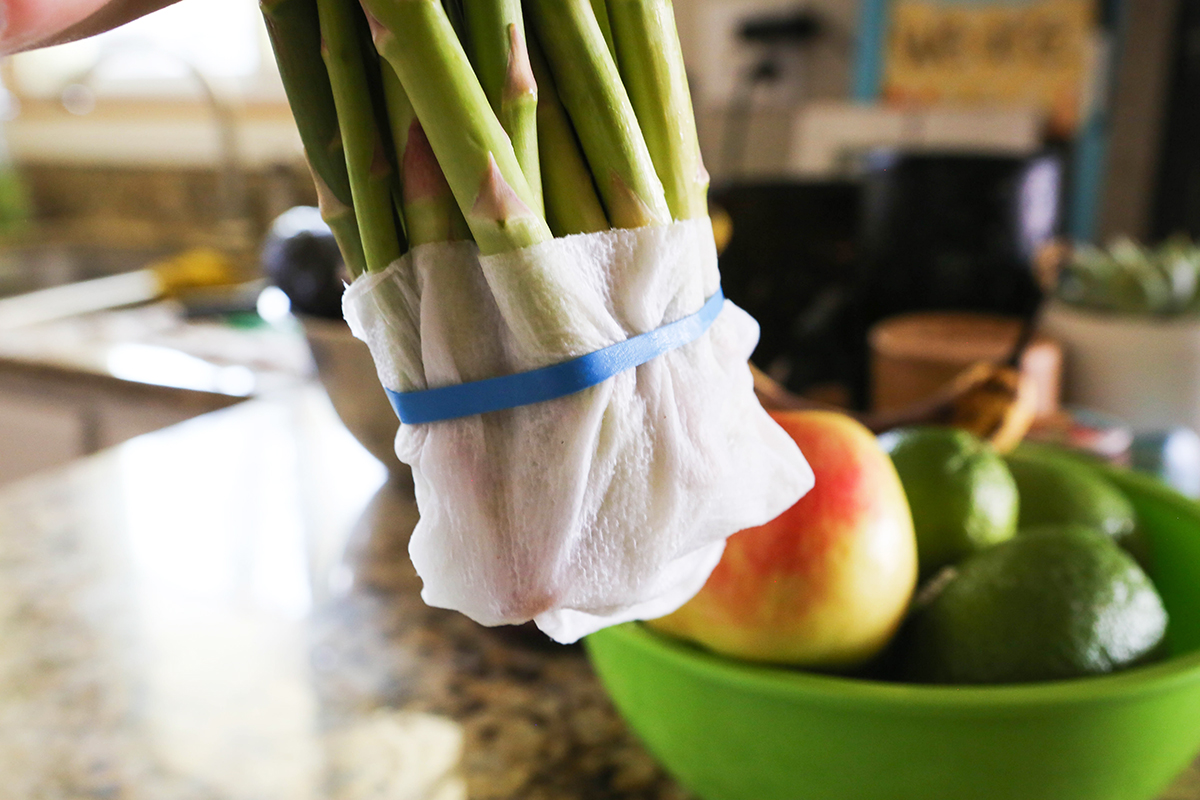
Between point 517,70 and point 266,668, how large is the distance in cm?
41

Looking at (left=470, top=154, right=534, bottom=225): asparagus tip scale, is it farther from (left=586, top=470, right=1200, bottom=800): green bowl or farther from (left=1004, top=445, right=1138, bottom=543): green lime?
(left=1004, top=445, right=1138, bottom=543): green lime

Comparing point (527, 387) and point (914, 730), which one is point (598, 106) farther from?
point (914, 730)

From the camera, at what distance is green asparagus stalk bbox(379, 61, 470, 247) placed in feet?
0.63

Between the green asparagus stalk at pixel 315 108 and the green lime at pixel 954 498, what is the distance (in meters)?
0.25

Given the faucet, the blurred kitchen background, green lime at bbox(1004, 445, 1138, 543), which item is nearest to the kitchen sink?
the blurred kitchen background

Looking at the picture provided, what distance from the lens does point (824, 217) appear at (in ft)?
3.12

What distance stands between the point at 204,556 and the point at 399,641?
194 millimetres

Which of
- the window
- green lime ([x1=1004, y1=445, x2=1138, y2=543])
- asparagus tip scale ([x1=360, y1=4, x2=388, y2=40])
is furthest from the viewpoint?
the window

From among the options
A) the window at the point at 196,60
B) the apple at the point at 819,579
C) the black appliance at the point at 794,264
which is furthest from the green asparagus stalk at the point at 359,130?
the window at the point at 196,60

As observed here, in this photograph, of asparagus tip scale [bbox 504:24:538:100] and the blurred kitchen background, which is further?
the blurred kitchen background

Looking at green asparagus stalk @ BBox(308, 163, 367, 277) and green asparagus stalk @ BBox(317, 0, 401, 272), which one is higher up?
green asparagus stalk @ BBox(317, 0, 401, 272)

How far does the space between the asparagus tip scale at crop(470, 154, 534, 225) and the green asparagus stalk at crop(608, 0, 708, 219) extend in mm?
46

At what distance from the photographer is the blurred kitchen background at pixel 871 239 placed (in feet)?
2.90

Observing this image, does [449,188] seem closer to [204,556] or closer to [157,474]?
[204,556]
